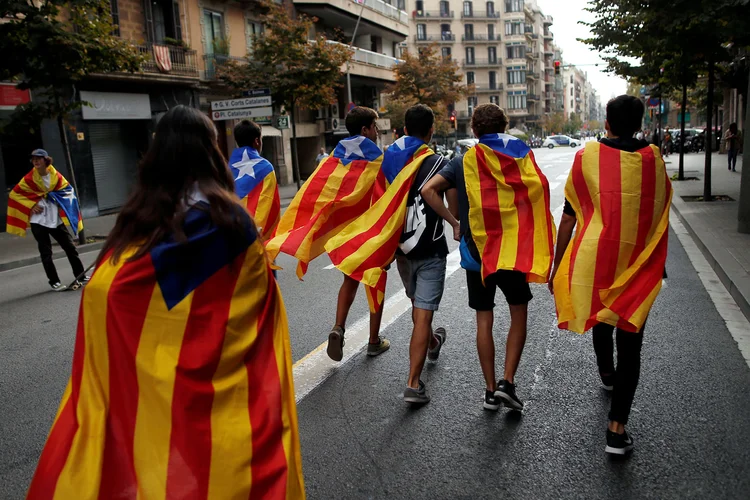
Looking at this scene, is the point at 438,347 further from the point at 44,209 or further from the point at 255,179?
the point at 44,209

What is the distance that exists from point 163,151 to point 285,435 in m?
1.05

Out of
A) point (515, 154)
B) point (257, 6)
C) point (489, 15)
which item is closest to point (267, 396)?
point (515, 154)

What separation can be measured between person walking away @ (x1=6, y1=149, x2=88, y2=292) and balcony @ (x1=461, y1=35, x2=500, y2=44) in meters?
86.5

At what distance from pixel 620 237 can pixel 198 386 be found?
2.29m

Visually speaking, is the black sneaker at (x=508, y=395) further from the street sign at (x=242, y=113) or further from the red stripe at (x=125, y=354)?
the street sign at (x=242, y=113)

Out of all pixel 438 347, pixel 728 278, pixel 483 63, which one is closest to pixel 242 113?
pixel 728 278

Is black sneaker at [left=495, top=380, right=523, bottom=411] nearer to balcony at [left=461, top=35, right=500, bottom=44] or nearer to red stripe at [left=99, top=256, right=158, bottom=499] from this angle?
red stripe at [left=99, top=256, right=158, bottom=499]

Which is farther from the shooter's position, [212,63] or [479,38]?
[479,38]

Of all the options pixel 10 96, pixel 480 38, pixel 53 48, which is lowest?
pixel 10 96

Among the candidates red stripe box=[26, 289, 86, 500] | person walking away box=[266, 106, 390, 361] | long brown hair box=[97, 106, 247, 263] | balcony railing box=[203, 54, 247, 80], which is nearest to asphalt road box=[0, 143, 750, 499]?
person walking away box=[266, 106, 390, 361]

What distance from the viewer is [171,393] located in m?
2.32

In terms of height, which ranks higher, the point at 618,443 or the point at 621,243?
the point at 621,243

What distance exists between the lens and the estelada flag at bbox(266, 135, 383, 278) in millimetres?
5500

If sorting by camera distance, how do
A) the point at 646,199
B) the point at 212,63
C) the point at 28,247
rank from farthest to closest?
the point at 212,63 < the point at 28,247 < the point at 646,199
